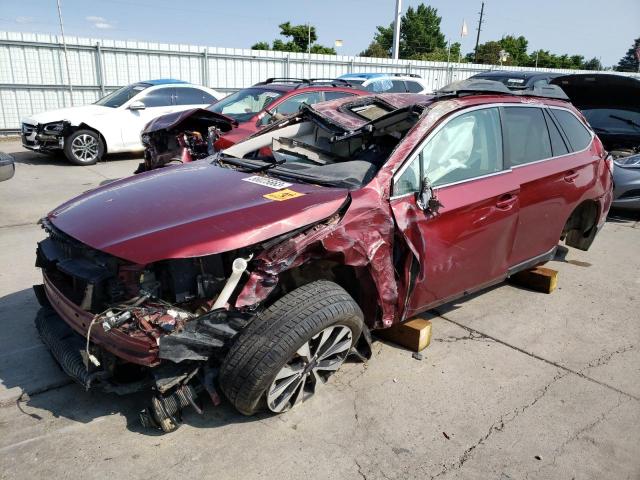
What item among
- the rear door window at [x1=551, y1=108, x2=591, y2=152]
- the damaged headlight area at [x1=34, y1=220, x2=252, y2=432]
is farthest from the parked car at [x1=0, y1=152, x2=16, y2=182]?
the rear door window at [x1=551, y1=108, x2=591, y2=152]

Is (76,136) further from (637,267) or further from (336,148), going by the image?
(637,267)

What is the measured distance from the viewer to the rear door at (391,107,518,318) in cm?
319

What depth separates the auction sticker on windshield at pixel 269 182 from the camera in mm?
3217

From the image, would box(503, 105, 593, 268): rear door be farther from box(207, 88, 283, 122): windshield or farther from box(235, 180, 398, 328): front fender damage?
box(207, 88, 283, 122): windshield

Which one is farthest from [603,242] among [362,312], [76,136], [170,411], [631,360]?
[76,136]

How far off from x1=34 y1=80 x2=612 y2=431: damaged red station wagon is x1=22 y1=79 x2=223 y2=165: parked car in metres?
7.29

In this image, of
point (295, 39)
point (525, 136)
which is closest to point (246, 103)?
point (525, 136)

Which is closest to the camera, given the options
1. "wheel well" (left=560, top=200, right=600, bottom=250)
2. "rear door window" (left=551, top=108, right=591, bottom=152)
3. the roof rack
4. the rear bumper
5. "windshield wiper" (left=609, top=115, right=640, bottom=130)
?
the rear bumper

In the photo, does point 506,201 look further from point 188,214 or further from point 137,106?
point 137,106

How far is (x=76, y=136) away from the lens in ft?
33.0

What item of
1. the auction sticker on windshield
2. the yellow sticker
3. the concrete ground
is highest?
the auction sticker on windshield

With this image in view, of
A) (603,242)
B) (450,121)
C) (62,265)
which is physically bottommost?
(603,242)

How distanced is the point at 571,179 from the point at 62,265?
389 centimetres

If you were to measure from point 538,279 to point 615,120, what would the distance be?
4.78 metres
